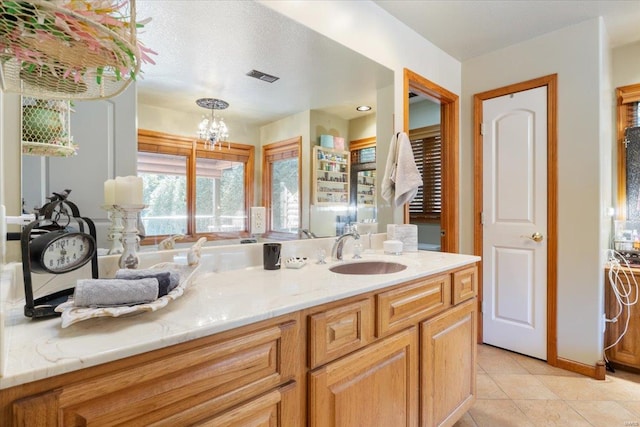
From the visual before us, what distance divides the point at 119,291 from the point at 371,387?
87cm

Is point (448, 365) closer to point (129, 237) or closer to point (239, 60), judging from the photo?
point (129, 237)

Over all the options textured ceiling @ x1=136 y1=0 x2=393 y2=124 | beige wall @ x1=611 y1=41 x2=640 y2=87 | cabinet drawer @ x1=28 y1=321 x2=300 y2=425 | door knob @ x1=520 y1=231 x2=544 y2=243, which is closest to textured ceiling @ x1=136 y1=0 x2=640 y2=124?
textured ceiling @ x1=136 y1=0 x2=393 y2=124

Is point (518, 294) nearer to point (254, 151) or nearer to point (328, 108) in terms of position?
point (328, 108)

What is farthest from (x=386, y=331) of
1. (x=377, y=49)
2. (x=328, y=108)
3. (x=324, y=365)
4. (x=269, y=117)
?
(x=377, y=49)

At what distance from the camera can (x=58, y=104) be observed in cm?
102

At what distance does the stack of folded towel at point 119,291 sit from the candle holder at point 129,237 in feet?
0.82

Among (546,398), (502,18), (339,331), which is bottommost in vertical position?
(546,398)

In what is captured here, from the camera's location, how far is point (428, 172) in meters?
3.66

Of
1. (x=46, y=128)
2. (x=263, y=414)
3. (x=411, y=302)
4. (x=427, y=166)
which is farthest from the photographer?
(x=427, y=166)

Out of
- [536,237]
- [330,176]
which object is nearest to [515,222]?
[536,237]

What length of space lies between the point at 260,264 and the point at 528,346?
2.25 metres

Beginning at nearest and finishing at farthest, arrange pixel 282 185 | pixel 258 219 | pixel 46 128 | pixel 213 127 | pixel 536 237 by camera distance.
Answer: pixel 46 128 < pixel 213 127 < pixel 258 219 < pixel 282 185 < pixel 536 237

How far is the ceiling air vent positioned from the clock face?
40.5 inches

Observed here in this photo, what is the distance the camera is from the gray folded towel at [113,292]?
2.35ft
